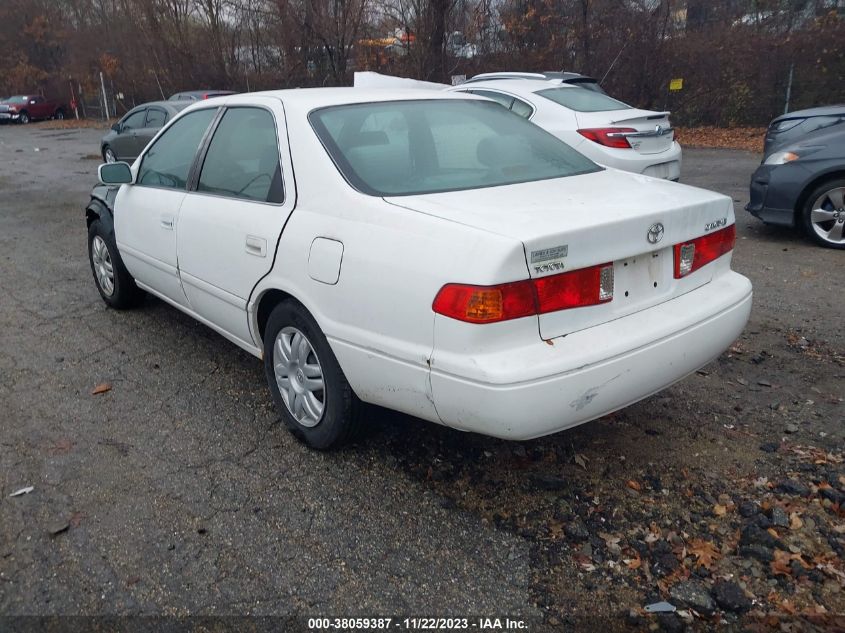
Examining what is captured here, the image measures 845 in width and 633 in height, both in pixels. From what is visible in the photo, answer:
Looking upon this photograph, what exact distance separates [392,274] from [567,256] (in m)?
0.66

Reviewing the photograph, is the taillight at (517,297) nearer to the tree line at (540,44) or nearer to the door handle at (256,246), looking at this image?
the door handle at (256,246)

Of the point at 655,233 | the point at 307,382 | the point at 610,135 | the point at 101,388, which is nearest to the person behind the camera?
the point at 655,233

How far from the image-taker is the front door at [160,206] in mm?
4410

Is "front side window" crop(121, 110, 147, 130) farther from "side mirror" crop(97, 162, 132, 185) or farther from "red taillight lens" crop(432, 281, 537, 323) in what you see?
"red taillight lens" crop(432, 281, 537, 323)

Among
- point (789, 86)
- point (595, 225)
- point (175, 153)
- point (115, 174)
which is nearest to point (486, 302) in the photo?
point (595, 225)

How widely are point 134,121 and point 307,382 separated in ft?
45.8

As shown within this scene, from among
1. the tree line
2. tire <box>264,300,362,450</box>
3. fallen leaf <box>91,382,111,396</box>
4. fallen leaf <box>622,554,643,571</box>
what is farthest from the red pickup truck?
fallen leaf <box>622,554,643,571</box>

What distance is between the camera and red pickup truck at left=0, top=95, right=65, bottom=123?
35.4 meters

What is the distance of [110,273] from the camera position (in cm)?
568

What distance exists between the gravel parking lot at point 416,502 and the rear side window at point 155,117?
34.9 ft

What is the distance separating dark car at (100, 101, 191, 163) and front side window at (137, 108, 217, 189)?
9.87 metres

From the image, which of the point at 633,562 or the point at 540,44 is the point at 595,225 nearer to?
the point at 633,562

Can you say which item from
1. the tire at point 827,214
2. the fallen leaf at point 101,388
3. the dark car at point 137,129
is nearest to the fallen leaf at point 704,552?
the fallen leaf at point 101,388

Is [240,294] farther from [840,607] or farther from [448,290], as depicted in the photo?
[840,607]
